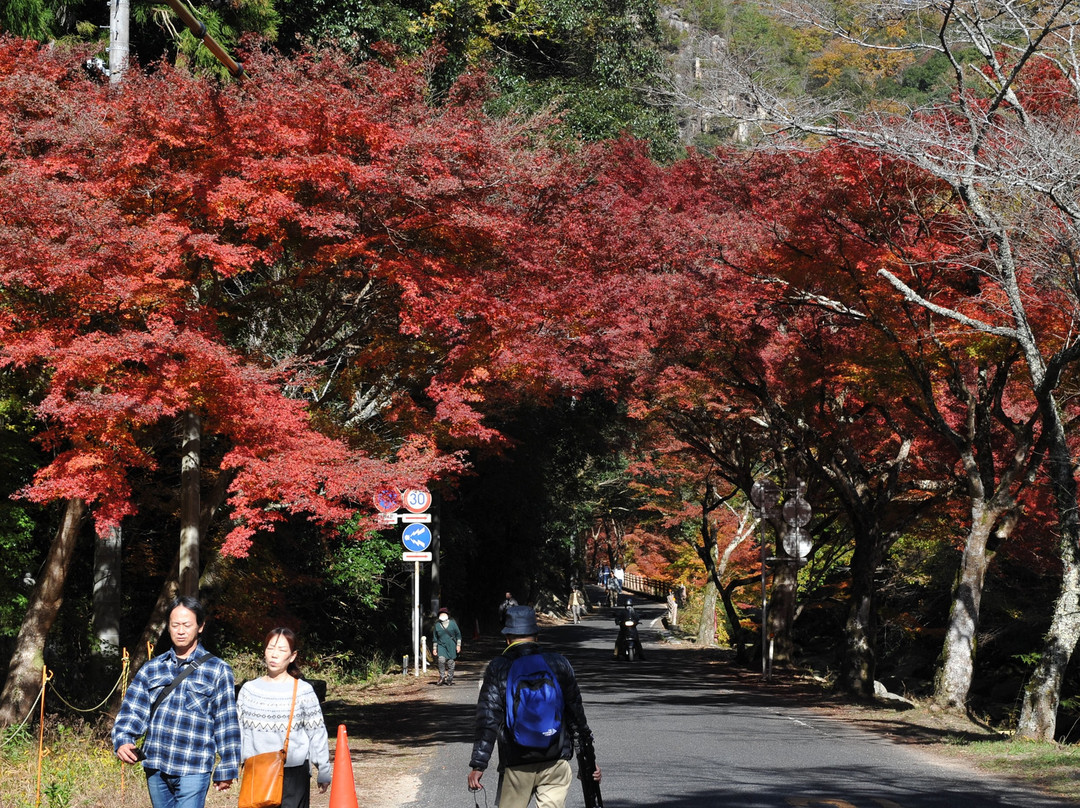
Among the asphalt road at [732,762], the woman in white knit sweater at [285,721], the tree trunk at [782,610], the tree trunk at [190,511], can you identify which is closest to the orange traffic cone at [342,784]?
the woman in white knit sweater at [285,721]

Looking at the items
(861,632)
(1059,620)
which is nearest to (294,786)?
(1059,620)

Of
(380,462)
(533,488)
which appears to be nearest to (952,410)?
(380,462)

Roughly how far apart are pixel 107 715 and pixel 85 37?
1313 centimetres

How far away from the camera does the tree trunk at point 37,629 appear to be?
1291cm

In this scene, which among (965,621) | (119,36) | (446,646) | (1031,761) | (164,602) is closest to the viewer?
(1031,761)

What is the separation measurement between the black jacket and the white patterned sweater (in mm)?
860

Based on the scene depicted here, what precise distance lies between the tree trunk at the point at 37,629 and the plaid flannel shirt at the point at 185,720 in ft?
27.2

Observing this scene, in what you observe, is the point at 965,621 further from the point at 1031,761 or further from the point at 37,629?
the point at 37,629

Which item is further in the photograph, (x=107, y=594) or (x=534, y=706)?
(x=107, y=594)

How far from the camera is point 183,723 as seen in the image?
5.29 metres

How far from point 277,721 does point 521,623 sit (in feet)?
4.43

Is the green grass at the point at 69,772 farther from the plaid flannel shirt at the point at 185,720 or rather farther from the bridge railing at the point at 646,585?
the bridge railing at the point at 646,585

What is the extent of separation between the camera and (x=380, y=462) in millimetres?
13141

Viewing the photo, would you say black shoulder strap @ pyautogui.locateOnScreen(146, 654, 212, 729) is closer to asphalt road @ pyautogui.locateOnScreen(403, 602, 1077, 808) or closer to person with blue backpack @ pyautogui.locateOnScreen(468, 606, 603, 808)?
person with blue backpack @ pyautogui.locateOnScreen(468, 606, 603, 808)
